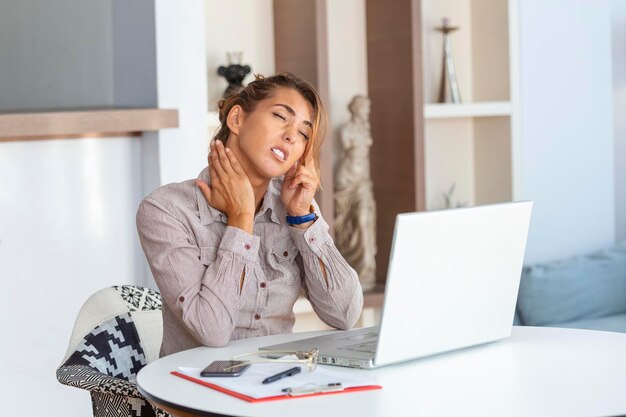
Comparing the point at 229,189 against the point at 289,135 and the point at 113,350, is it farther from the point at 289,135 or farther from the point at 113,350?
the point at 113,350

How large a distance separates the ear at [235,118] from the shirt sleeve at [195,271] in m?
0.25

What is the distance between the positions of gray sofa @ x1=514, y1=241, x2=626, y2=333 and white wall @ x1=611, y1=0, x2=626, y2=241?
69 cm

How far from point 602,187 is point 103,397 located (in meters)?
3.28

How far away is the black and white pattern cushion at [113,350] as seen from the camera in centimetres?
226

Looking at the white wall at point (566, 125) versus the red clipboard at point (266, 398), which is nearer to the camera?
the red clipboard at point (266, 398)

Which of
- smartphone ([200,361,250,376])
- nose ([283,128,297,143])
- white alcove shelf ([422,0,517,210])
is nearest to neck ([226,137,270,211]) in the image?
nose ([283,128,297,143])

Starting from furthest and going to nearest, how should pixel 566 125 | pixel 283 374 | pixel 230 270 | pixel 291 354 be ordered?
pixel 566 125
pixel 230 270
pixel 291 354
pixel 283 374

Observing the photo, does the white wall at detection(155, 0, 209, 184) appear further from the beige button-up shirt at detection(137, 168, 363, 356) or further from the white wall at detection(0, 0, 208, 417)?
the beige button-up shirt at detection(137, 168, 363, 356)

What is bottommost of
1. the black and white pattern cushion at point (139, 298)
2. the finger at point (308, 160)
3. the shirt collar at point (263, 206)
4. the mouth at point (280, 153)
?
the black and white pattern cushion at point (139, 298)

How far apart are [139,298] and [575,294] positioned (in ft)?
7.49

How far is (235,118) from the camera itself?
2326mm

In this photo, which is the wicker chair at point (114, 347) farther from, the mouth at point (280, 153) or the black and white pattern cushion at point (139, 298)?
the mouth at point (280, 153)

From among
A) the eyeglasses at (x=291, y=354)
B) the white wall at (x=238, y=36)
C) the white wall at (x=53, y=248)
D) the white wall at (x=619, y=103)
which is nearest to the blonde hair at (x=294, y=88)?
the eyeglasses at (x=291, y=354)

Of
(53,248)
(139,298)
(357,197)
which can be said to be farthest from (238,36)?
(139,298)
